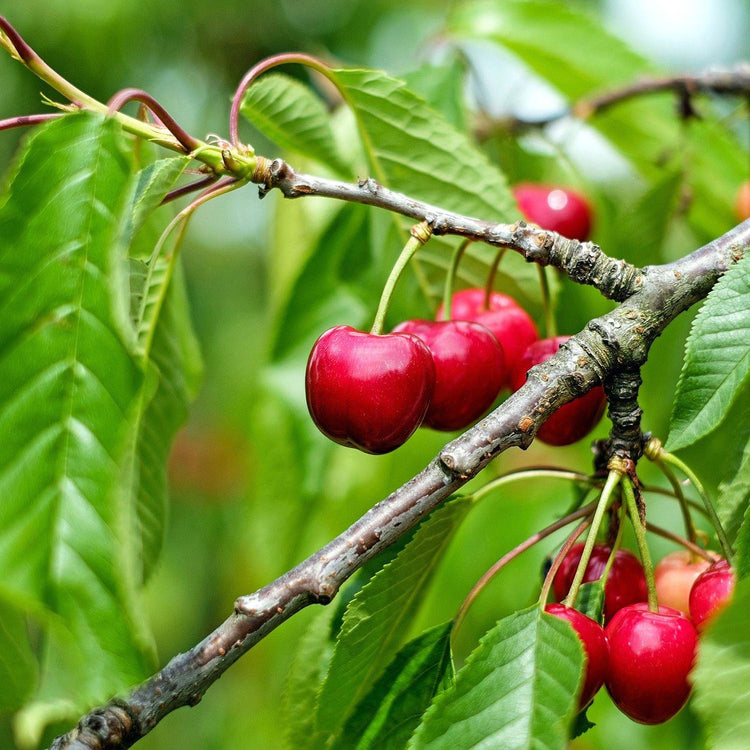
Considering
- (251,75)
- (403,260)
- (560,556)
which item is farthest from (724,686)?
(251,75)

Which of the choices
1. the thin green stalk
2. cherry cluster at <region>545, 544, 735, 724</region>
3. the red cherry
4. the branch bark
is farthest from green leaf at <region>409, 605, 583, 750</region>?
the red cherry

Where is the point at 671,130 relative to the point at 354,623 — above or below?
above

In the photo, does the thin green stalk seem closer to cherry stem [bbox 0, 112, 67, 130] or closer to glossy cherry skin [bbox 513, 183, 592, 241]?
cherry stem [bbox 0, 112, 67, 130]

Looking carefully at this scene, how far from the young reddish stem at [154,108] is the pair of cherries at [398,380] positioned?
0.81 feet

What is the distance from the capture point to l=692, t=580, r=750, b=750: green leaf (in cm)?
76

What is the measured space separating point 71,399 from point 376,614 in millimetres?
393

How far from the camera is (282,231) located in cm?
195

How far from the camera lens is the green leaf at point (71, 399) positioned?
789 millimetres

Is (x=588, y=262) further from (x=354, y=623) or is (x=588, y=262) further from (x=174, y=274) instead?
(x=174, y=274)

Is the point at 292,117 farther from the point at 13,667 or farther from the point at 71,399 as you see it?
the point at 13,667

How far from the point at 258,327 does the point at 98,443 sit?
3399 millimetres

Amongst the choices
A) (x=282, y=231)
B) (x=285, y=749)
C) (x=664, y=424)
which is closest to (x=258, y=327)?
(x=282, y=231)

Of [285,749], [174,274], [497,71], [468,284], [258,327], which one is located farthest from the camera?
[497,71]

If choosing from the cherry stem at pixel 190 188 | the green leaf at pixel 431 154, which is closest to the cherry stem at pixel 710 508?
the green leaf at pixel 431 154
